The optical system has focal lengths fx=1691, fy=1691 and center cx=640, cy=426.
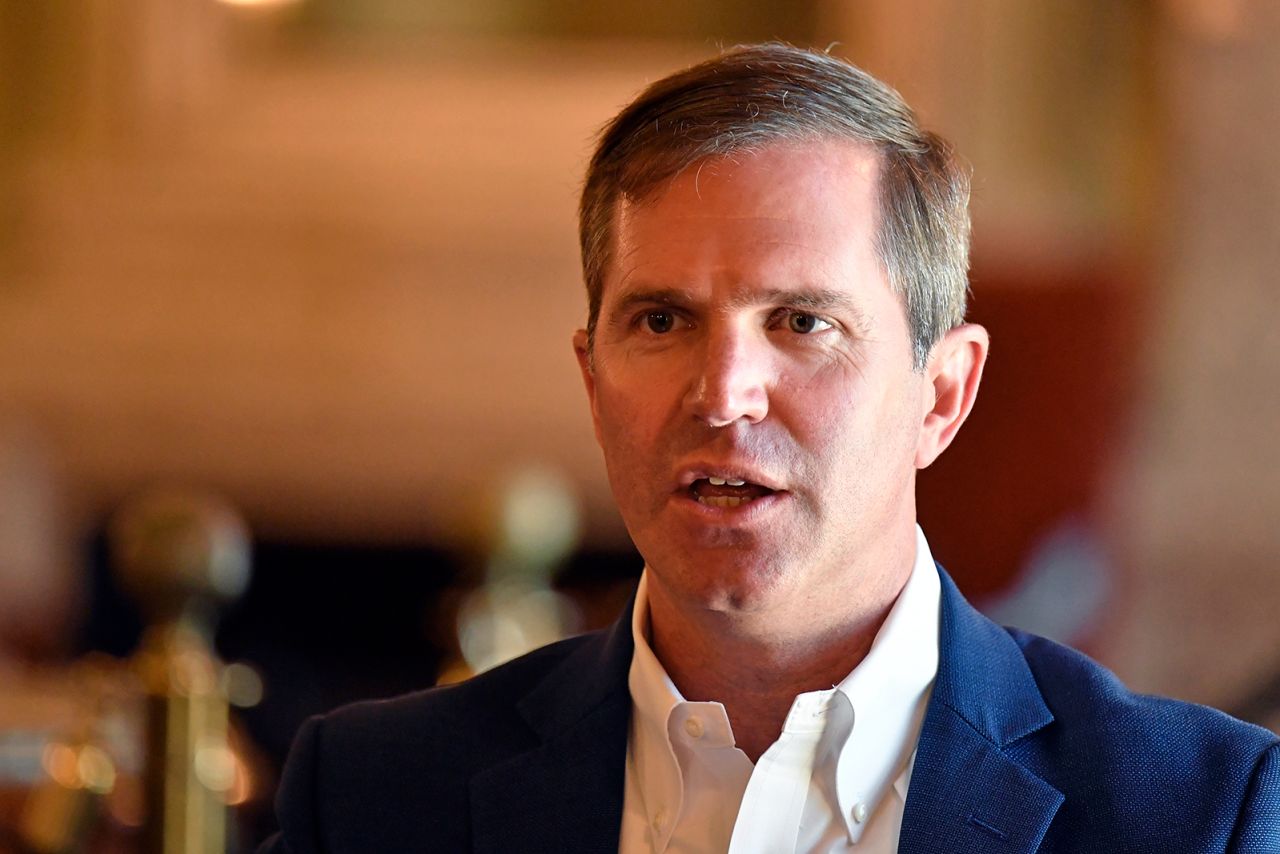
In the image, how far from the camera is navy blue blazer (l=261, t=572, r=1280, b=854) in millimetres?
1662

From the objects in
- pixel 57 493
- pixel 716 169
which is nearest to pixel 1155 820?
pixel 716 169

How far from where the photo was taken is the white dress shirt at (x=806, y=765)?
5.68ft

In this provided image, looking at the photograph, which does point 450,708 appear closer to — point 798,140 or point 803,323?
point 803,323

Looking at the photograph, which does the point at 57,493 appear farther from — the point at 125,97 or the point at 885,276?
the point at 885,276

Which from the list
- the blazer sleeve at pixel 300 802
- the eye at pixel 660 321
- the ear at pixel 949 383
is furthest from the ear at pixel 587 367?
the blazer sleeve at pixel 300 802

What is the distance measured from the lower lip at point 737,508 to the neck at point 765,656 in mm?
109

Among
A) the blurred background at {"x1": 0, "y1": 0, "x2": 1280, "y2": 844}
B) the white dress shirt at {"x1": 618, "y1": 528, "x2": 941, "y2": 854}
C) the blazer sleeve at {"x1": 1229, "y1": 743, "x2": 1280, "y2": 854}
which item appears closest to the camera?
the blazer sleeve at {"x1": 1229, "y1": 743, "x2": 1280, "y2": 854}

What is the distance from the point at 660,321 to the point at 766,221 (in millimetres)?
157

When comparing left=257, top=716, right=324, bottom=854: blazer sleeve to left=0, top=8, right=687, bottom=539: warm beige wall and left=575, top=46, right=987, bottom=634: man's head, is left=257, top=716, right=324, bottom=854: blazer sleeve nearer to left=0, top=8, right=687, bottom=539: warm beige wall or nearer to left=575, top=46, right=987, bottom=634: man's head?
left=575, top=46, right=987, bottom=634: man's head

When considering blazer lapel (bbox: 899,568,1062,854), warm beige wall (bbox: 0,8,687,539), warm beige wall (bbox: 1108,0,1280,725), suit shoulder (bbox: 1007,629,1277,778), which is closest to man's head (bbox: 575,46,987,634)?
blazer lapel (bbox: 899,568,1062,854)

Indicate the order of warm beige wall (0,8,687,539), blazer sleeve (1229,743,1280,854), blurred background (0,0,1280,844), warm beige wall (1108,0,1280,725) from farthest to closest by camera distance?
1. warm beige wall (0,8,687,539)
2. blurred background (0,0,1280,844)
3. warm beige wall (1108,0,1280,725)
4. blazer sleeve (1229,743,1280,854)

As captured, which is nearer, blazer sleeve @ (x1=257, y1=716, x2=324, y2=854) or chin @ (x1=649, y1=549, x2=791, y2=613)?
chin @ (x1=649, y1=549, x2=791, y2=613)

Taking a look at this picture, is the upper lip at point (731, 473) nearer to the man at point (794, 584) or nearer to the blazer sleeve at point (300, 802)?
the man at point (794, 584)

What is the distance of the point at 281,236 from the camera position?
20.7 feet
